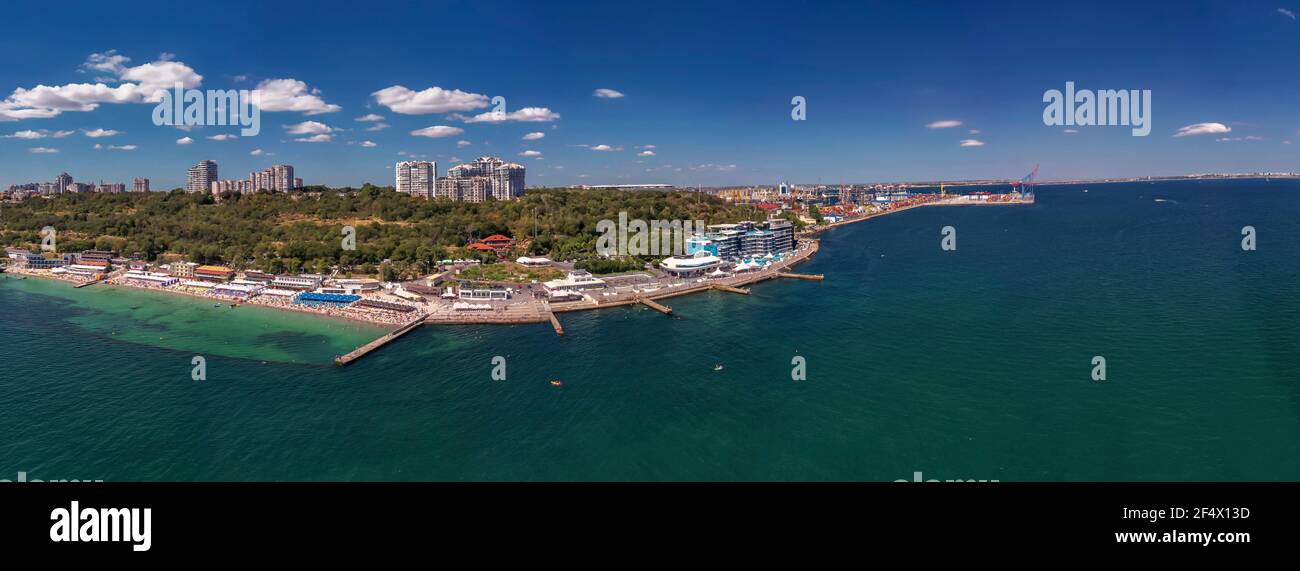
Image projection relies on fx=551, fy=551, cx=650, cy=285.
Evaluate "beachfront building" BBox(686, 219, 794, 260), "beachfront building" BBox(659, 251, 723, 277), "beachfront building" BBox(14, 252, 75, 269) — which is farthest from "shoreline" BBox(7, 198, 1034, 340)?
"beachfront building" BBox(686, 219, 794, 260)

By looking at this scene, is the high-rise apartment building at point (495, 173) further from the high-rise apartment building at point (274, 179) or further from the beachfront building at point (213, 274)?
the beachfront building at point (213, 274)

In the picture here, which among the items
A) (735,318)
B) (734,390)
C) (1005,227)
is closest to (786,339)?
(735,318)

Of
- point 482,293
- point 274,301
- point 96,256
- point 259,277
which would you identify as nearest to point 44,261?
point 96,256

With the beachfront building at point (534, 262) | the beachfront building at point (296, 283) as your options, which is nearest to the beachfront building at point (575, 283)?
the beachfront building at point (534, 262)

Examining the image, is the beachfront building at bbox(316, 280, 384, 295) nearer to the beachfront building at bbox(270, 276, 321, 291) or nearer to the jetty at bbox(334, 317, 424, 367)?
the beachfront building at bbox(270, 276, 321, 291)

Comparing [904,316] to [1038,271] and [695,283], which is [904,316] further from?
[1038,271]

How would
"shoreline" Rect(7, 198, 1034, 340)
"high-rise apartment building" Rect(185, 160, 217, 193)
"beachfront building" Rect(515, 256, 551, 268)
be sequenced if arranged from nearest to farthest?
"shoreline" Rect(7, 198, 1034, 340)
"beachfront building" Rect(515, 256, 551, 268)
"high-rise apartment building" Rect(185, 160, 217, 193)
